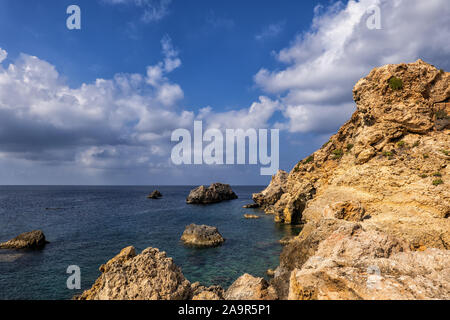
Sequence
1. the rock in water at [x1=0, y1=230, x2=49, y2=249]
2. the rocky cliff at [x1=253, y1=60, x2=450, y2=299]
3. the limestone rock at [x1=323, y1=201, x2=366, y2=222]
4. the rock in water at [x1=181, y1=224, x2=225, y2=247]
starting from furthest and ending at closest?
the rock in water at [x1=181, y1=224, x2=225, y2=247] < the rock in water at [x1=0, y1=230, x2=49, y2=249] < the limestone rock at [x1=323, y1=201, x2=366, y2=222] < the rocky cliff at [x1=253, y1=60, x2=450, y2=299]

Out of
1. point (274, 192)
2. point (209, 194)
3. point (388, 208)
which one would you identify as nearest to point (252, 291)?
point (388, 208)

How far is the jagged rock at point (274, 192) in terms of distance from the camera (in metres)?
92.4

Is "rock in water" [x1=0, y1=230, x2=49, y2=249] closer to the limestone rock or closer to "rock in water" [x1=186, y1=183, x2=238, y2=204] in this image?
the limestone rock

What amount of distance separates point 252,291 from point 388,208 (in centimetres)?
1893

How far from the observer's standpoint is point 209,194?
119625mm

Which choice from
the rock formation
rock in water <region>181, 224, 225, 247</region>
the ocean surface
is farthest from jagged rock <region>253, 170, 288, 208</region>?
the rock formation

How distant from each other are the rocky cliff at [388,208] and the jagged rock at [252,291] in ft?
4.33

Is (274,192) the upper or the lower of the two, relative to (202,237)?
upper

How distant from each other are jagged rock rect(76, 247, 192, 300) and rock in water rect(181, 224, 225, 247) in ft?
92.5

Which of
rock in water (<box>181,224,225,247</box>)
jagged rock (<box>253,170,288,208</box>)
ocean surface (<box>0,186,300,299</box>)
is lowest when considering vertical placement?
ocean surface (<box>0,186,300,299</box>)

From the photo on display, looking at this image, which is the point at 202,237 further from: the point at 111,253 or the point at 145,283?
the point at 145,283

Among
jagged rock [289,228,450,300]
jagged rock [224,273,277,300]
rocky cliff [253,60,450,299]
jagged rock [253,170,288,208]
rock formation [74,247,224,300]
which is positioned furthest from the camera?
jagged rock [253,170,288,208]

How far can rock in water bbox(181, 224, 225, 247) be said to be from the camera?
128 feet
